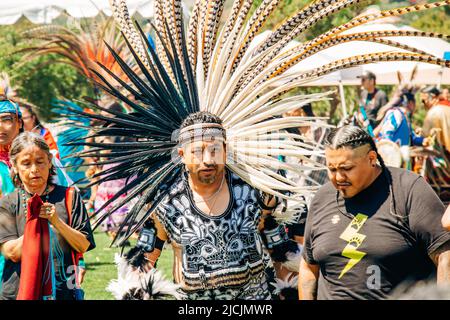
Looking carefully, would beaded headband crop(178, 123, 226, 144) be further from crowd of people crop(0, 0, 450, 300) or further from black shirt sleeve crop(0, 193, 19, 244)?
black shirt sleeve crop(0, 193, 19, 244)

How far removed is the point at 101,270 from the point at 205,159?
4.92 m

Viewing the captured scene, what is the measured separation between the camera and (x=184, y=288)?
162 inches

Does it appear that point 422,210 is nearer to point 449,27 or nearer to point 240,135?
point 240,135

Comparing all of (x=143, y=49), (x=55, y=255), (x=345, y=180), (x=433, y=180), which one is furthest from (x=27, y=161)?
(x=433, y=180)

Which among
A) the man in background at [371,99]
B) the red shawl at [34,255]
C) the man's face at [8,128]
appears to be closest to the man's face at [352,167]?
the red shawl at [34,255]

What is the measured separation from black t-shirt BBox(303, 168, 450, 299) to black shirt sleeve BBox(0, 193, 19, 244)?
152cm

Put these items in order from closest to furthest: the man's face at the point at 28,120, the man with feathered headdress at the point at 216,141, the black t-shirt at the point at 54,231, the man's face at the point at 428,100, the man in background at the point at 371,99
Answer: the man with feathered headdress at the point at 216,141 < the black t-shirt at the point at 54,231 < the man's face at the point at 28,120 < the man in background at the point at 371,99 < the man's face at the point at 428,100

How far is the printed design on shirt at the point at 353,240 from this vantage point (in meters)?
3.76

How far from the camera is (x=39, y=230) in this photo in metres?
4.18

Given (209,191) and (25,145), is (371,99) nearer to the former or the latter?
(209,191)

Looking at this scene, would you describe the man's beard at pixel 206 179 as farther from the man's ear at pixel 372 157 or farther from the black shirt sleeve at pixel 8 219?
the black shirt sleeve at pixel 8 219

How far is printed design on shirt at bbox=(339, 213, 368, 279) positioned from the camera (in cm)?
376

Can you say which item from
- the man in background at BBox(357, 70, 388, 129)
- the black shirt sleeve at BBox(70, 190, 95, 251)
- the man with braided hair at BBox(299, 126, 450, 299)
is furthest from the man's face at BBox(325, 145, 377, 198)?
the man in background at BBox(357, 70, 388, 129)

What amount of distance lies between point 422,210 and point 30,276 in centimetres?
187
